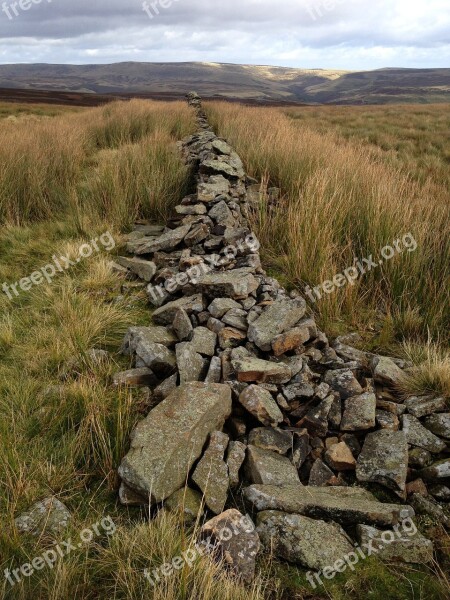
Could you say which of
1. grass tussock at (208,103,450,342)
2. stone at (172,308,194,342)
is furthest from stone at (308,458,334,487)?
grass tussock at (208,103,450,342)

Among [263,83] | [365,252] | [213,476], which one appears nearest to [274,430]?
[213,476]

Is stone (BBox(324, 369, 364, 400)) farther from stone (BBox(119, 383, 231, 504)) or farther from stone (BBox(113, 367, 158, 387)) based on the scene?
stone (BBox(113, 367, 158, 387))

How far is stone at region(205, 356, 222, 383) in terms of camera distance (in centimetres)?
265

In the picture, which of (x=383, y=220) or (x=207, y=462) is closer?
(x=207, y=462)

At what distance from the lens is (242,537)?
174 centimetres

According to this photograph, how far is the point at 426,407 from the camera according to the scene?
249cm

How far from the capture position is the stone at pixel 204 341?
2.85 m

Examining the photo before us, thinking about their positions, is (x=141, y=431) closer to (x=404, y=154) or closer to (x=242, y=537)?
(x=242, y=537)

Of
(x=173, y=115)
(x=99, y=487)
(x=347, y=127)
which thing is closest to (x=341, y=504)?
(x=99, y=487)

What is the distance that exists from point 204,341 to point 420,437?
4.78 ft

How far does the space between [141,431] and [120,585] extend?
29.4 inches

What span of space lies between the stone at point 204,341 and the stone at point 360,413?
957 mm

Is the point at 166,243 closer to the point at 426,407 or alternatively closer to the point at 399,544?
the point at 426,407

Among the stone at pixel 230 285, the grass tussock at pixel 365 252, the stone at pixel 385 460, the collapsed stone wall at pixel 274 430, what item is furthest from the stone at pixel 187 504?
the grass tussock at pixel 365 252
